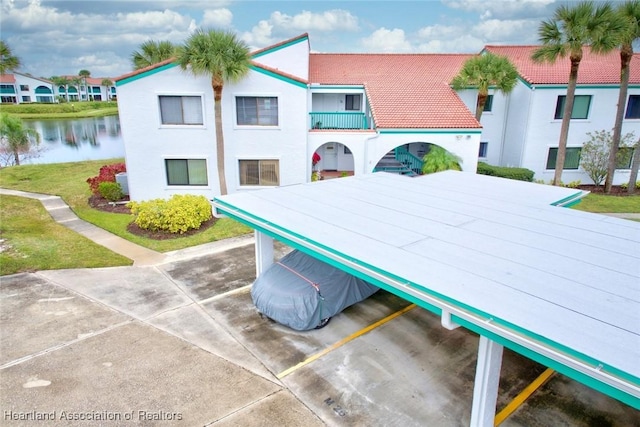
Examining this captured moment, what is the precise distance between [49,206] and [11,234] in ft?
15.3

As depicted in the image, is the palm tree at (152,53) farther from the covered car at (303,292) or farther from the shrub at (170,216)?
the covered car at (303,292)

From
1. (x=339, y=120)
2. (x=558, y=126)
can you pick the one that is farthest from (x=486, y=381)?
(x=558, y=126)

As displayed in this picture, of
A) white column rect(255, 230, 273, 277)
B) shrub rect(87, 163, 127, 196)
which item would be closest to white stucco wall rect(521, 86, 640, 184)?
white column rect(255, 230, 273, 277)

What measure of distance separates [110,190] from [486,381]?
1959 cm

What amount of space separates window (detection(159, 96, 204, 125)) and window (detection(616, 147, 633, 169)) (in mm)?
23497

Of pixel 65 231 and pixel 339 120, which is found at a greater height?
pixel 339 120

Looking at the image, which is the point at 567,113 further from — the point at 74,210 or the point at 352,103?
the point at 74,210

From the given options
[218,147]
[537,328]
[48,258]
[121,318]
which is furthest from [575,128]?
[48,258]

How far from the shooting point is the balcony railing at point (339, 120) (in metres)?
22.0

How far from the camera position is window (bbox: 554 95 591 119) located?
925 inches

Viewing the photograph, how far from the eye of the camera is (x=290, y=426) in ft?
21.6

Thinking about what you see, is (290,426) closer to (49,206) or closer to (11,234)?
(11,234)

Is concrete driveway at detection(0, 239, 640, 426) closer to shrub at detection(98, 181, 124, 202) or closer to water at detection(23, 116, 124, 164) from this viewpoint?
shrub at detection(98, 181, 124, 202)

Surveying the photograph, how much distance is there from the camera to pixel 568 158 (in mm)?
24281
